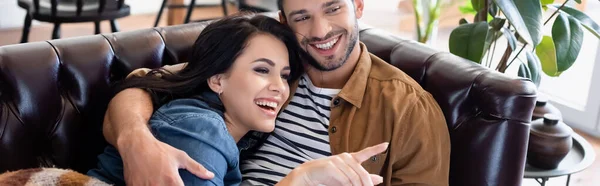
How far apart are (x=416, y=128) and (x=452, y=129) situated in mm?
122

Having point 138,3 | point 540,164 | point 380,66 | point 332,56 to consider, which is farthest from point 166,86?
point 138,3

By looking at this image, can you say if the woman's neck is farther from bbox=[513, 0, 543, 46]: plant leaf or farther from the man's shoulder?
bbox=[513, 0, 543, 46]: plant leaf

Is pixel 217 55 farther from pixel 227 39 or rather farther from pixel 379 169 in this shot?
pixel 379 169

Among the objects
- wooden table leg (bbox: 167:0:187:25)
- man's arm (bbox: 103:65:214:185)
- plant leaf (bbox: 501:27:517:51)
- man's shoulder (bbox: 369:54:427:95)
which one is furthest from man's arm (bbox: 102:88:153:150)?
wooden table leg (bbox: 167:0:187:25)

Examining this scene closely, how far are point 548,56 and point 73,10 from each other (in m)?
2.18

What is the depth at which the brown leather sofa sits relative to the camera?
4.56 feet

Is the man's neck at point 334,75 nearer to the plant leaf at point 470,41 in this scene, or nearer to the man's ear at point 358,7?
the man's ear at point 358,7

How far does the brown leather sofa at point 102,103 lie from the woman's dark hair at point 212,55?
0.13 m

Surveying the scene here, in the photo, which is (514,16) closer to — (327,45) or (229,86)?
(327,45)

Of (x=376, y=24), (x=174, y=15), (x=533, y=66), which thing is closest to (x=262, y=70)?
(x=533, y=66)

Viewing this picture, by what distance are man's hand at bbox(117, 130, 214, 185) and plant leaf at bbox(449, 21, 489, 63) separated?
92cm

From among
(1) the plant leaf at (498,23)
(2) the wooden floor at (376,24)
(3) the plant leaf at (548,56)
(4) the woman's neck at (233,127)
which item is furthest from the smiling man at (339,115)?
(2) the wooden floor at (376,24)

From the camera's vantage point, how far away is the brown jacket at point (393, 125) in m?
1.36

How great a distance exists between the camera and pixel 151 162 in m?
1.17
